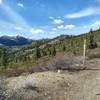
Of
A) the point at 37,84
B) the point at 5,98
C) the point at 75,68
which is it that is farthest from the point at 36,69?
the point at 5,98

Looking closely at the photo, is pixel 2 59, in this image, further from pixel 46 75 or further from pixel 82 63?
pixel 46 75

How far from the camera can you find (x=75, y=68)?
61.6 feet

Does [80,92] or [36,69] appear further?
[36,69]

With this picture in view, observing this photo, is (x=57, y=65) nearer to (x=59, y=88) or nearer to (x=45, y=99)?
(x=59, y=88)

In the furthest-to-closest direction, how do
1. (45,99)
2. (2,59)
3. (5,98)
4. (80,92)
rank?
(2,59), (80,92), (45,99), (5,98)

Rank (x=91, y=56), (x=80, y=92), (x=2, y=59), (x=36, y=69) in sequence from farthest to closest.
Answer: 1. (x=2, y=59)
2. (x=91, y=56)
3. (x=36, y=69)
4. (x=80, y=92)

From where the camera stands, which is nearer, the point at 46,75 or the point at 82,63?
the point at 46,75

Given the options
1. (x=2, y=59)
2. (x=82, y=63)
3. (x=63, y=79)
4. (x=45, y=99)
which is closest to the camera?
(x=45, y=99)

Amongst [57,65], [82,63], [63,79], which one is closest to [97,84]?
[63,79]

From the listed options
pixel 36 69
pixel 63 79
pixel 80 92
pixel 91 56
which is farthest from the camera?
pixel 91 56

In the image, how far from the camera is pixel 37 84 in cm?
1268

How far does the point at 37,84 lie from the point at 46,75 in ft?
7.81

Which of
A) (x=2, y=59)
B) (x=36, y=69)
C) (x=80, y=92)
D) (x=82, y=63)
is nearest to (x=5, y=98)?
(x=80, y=92)

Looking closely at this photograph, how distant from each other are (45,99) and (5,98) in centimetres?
292
